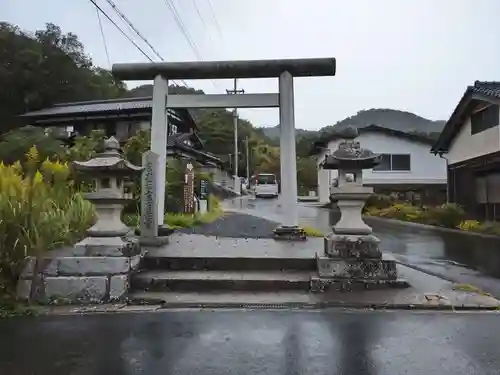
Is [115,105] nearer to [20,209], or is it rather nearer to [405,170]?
[405,170]

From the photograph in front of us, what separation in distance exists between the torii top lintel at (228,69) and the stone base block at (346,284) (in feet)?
17.2

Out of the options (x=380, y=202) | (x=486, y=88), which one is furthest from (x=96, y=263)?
(x=380, y=202)

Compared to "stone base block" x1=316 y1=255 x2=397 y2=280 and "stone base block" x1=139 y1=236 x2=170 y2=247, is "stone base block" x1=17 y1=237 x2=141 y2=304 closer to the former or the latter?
"stone base block" x1=139 y1=236 x2=170 y2=247

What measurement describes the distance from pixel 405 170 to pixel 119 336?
28.6 meters

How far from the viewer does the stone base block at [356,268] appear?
20.8 ft

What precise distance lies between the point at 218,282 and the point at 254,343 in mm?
2110

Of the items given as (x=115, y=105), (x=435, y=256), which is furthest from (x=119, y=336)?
(x=115, y=105)

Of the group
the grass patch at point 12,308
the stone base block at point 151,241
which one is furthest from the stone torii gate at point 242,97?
the grass patch at point 12,308

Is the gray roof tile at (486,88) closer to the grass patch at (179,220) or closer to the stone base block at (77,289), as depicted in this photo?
A: the grass patch at (179,220)

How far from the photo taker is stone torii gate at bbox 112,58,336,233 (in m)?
9.88

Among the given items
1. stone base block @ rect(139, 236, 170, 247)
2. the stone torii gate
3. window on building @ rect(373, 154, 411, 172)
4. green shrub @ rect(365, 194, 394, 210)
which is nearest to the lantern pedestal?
stone base block @ rect(139, 236, 170, 247)

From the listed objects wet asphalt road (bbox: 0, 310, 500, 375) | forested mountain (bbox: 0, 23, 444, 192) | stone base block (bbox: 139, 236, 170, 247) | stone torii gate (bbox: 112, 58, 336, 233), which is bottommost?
wet asphalt road (bbox: 0, 310, 500, 375)

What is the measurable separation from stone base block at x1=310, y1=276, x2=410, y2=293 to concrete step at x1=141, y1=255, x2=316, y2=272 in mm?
621

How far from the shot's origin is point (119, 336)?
4.56 metres
